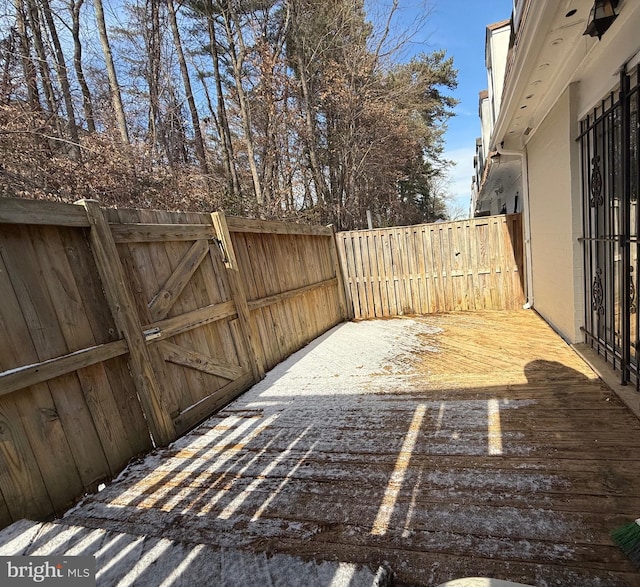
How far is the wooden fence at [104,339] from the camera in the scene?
5.99 ft

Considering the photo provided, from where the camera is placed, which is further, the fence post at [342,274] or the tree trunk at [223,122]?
the tree trunk at [223,122]

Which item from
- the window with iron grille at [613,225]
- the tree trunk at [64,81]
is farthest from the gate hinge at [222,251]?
the tree trunk at [64,81]

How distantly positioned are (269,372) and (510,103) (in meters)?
3.92

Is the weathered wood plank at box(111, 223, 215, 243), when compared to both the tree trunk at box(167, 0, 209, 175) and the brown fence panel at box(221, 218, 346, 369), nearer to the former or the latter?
the brown fence panel at box(221, 218, 346, 369)

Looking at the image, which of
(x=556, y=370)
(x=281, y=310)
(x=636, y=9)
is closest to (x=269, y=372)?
(x=281, y=310)

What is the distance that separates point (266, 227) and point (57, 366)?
9.35ft

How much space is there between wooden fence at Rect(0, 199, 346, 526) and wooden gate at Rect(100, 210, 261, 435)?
0.01 m

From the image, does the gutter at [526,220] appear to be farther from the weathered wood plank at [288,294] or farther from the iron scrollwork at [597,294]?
the weathered wood plank at [288,294]

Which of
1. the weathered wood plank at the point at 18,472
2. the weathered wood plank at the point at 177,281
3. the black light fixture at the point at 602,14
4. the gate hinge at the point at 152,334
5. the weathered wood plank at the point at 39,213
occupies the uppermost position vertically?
the black light fixture at the point at 602,14

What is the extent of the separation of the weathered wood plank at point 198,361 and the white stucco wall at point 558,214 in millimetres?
3504

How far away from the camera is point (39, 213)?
196 centimetres

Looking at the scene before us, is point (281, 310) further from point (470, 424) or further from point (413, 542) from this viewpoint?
point (413, 542)

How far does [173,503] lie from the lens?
6.10ft

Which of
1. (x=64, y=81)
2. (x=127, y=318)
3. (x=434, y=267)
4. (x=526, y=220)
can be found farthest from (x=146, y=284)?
(x=64, y=81)
